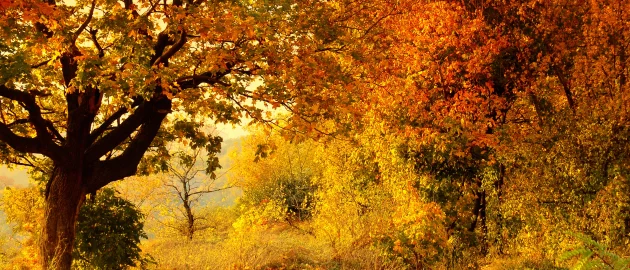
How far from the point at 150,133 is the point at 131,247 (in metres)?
2.84

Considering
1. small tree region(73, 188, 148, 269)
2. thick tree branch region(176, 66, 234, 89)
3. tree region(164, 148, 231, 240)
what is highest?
tree region(164, 148, 231, 240)

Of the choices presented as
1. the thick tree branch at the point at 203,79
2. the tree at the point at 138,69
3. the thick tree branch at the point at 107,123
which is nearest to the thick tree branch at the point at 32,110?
the tree at the point at 138,69

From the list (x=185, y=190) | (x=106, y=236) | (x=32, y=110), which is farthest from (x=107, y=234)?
(x=185, y=190)

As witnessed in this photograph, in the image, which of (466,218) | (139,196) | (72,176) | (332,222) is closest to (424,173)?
(466,218)

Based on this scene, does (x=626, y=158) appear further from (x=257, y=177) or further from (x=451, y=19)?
(x=257, y=177)

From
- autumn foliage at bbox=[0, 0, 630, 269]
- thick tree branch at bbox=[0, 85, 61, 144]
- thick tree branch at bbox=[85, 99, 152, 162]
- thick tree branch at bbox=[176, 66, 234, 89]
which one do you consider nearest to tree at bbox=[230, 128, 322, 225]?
autumn foliage at bbox=[0, 0, 630, 269]

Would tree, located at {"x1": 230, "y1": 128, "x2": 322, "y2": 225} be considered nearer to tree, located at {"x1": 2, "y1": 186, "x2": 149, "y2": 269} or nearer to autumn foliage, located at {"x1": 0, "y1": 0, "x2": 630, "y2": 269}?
autumn foliage, located at {"x1": 0, "y1": 0, "x2": 630, "y2": 269}

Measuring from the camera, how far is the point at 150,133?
37.7 feet

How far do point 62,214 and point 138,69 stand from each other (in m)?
4.15

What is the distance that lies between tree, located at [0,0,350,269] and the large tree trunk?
0.02 metres

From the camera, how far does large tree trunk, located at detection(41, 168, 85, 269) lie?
410 inches

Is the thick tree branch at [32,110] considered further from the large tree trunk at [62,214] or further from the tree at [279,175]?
the tree at [279,175]

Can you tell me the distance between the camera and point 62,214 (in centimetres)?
1061

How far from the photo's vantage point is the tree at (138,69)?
29.2ft
